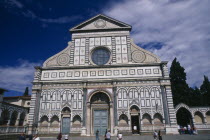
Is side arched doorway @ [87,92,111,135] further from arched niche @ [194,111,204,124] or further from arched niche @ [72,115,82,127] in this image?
arched niche @ [194,111,204,124]

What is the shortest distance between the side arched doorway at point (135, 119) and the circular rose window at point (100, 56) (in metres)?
7.69

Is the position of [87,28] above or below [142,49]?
above

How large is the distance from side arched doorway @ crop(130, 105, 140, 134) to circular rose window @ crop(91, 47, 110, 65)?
7685mm

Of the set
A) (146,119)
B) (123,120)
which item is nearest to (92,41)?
(123,120)

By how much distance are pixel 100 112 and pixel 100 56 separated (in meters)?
8.02

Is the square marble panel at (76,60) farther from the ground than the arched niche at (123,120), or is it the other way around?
the square marble panel at (76,60)

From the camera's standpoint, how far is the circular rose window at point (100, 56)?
23192 millimetres

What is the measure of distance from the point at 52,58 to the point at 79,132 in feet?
36.9

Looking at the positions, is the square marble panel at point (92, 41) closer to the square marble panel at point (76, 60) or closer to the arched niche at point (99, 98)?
the square marble panel at point (76, 60)

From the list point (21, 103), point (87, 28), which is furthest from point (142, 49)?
point (21, 103)


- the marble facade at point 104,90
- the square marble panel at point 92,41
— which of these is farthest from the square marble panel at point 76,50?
the square marble panel at point 92,41

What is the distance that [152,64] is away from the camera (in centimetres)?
2183

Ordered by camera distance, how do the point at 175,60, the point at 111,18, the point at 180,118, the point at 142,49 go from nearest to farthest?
the point at 142,49 < the point at 111,18 < the point at 180,118 < the point at 175,60

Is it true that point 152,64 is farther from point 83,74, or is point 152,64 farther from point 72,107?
point 72,107
